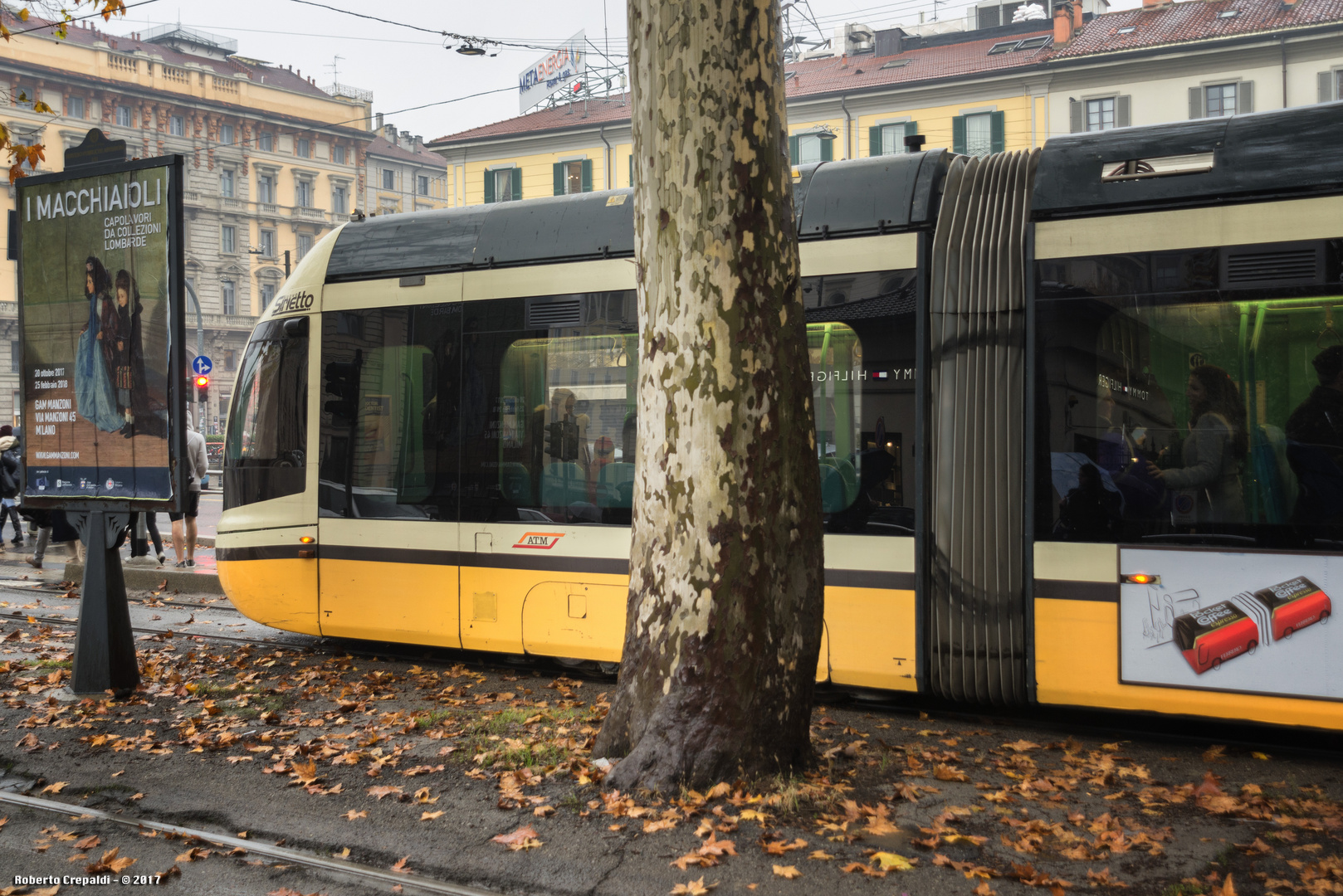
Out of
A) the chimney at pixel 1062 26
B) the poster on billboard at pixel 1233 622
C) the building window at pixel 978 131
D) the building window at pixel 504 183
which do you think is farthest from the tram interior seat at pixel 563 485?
the building window at pixel 504 183

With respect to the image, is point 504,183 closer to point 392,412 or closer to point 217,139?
point 392,412

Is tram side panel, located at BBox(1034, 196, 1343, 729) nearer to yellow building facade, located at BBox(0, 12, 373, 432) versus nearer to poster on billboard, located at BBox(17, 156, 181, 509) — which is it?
poster on billboard, located at BBox(17, 156, 181, 509)

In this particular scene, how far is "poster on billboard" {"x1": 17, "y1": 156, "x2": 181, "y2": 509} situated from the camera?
7.07 meters

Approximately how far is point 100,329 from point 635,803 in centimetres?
489

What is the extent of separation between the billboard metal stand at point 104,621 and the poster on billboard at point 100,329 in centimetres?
21

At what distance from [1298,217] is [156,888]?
5962 millimetres

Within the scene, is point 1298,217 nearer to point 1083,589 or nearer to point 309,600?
point 1083,589

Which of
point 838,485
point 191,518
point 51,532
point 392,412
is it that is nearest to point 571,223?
point 392,412

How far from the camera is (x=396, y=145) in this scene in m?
86.2

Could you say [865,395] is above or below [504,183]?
below

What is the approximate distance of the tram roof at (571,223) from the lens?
6574 millimetres

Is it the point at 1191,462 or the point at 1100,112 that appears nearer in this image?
the point at 1191,462

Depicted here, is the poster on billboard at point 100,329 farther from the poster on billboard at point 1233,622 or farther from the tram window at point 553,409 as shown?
the poster on billboard at point 1233,622

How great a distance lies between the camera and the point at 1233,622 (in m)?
5.62
